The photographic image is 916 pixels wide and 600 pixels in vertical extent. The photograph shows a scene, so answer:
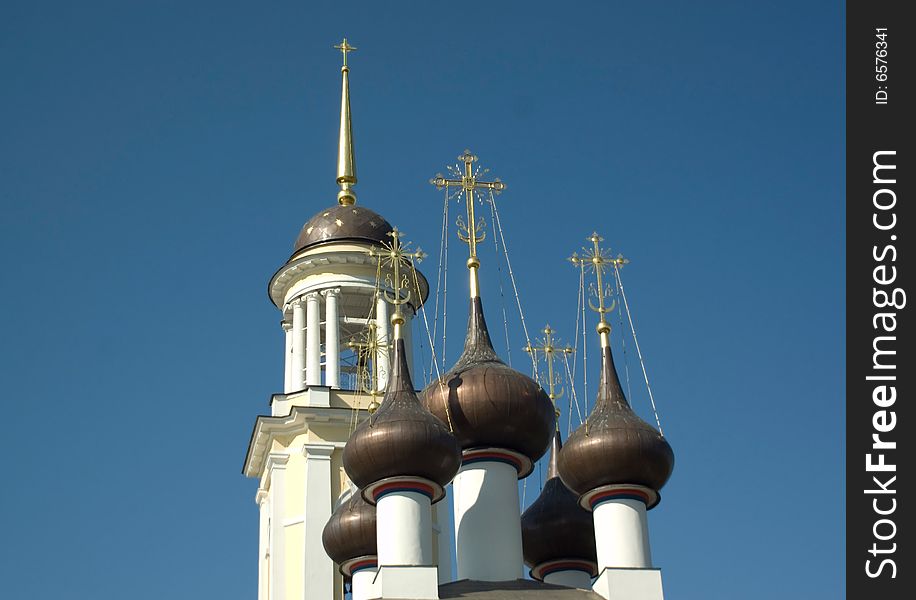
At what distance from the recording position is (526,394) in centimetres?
1989

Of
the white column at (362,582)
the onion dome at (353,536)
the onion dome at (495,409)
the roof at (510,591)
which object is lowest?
the roof at (510,591)

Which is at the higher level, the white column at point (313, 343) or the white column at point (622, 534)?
the white column at point (313, 343)

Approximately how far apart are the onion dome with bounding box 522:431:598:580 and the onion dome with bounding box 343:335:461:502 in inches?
127

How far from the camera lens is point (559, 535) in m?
21.7

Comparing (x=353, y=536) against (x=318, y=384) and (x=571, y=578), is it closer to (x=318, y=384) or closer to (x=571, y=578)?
(x=571, y=578)

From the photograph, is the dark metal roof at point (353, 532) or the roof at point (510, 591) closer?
the roof at point (510, 591)

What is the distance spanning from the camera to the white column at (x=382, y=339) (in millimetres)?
26406

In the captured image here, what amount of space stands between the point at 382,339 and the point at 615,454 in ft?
26.3

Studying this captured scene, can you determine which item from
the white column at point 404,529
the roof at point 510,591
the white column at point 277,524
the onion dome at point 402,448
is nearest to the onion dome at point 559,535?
A: the roof at point 510,591

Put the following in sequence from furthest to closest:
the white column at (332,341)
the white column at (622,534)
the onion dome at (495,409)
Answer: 1. the white column at (332,341)
2. the onion dome at (495,409)
3. the white column at (622,534)

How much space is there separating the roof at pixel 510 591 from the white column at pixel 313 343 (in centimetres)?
864

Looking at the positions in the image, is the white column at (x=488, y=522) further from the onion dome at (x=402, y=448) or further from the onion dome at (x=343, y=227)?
the onion dome at (x=343, y=227)

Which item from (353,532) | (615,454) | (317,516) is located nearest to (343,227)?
(317,516)

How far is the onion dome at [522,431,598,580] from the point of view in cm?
2172
